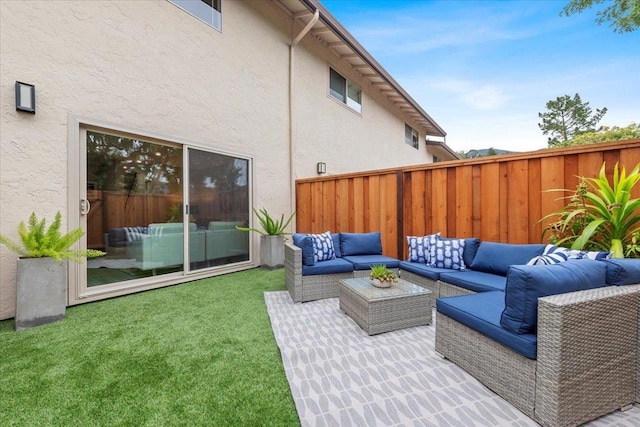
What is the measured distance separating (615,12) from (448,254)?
7.15 metres

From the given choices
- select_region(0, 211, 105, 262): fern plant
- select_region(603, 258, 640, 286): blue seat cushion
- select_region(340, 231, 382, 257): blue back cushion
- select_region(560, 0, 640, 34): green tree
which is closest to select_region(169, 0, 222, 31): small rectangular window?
select_region(0, 211, 105, 262): fern plant

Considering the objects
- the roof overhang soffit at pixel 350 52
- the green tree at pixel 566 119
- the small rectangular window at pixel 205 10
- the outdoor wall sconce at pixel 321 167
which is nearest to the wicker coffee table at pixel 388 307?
the outdoor wall sconce at pixel 321 167

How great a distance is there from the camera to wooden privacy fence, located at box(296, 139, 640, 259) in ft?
9.25

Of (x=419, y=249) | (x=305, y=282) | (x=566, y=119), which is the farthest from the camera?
(x=566, y=119)

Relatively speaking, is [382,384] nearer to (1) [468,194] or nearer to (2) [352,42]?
(1) [468,194]

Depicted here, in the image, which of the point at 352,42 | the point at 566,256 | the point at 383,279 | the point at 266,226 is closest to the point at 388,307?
the point at 383,279

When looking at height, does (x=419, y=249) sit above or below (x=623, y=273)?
below

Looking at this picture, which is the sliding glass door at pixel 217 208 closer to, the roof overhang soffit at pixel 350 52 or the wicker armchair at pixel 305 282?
the wicker armchair at pixel 305 282

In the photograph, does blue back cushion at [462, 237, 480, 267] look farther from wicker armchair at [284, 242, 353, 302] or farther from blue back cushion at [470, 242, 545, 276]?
wicker armchair at [284, 242, 353, 302]

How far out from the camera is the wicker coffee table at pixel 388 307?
2.44 m

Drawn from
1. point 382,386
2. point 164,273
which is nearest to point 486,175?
point 382,386

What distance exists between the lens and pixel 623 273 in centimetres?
162

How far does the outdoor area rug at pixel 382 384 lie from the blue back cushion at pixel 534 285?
0.51 m

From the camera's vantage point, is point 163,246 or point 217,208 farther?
point 217,208
